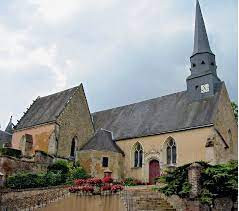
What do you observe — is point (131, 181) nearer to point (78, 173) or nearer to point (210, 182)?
point (78, 173)

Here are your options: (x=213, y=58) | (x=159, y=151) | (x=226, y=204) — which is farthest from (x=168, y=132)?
(x=226, y=204)

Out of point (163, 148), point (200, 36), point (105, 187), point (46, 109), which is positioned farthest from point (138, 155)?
point (105, 187)

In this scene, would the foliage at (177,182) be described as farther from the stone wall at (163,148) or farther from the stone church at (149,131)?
the stone wall at (163,148)

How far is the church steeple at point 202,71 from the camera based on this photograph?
27.3m

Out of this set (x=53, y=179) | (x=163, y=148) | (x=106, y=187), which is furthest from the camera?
(x=163, y=148)

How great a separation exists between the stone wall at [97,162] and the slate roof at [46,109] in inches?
161

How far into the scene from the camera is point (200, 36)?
3017cm

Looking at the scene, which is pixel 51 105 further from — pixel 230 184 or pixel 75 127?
pixel 230 184

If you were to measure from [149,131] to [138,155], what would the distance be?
2.32 metres

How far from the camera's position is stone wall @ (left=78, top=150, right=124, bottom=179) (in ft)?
86.1

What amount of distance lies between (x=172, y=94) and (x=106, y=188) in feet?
60.6

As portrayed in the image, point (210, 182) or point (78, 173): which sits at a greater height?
point (78, 173)

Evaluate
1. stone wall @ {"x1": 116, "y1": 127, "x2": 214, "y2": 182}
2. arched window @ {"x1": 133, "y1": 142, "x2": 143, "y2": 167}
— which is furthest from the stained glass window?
stone wall @ {"x1": 116, "y1": 127, "x2": 214, "y2": 182}

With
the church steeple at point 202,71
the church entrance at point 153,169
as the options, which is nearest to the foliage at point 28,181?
the church entrance at point 153,169
